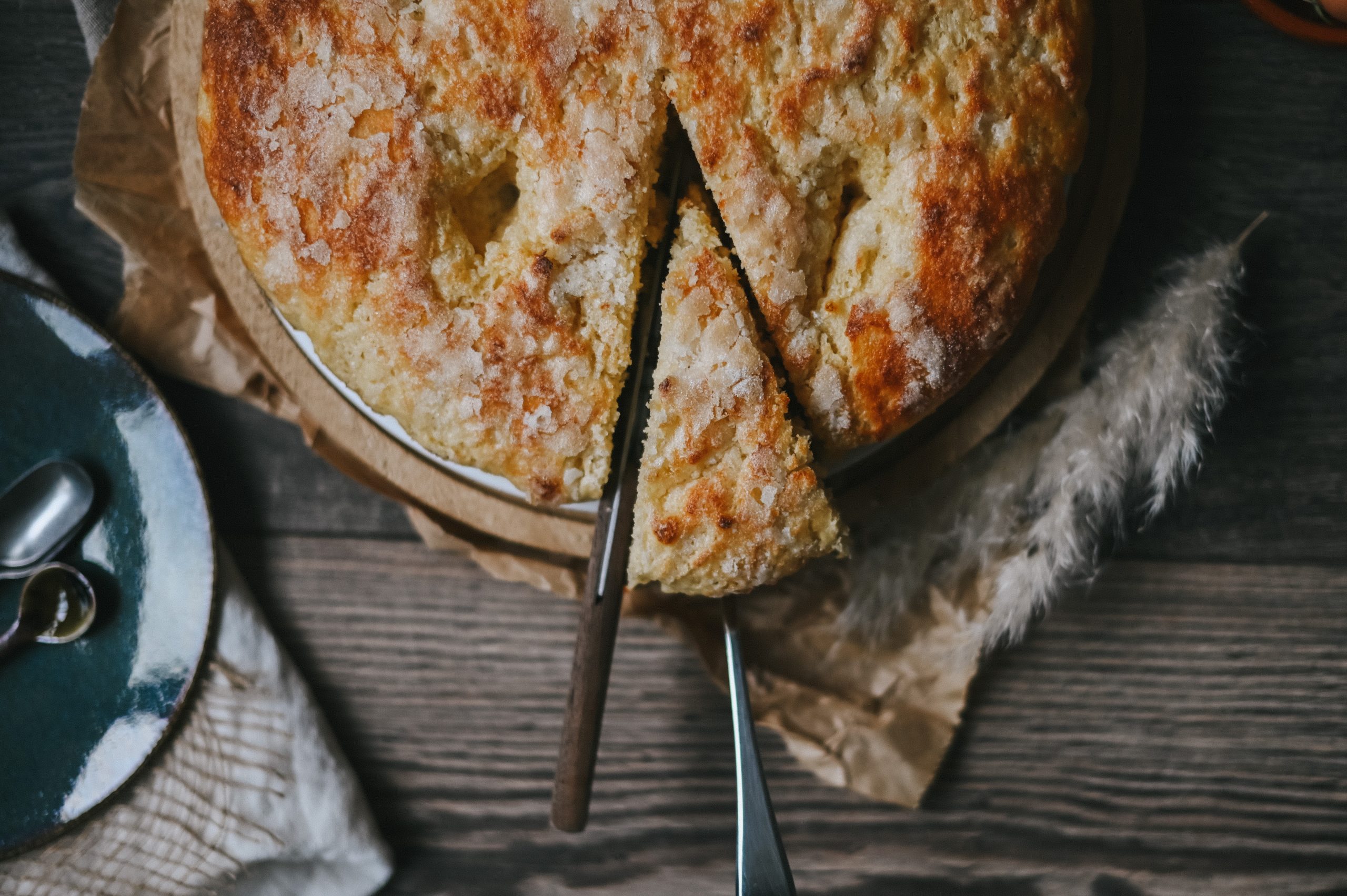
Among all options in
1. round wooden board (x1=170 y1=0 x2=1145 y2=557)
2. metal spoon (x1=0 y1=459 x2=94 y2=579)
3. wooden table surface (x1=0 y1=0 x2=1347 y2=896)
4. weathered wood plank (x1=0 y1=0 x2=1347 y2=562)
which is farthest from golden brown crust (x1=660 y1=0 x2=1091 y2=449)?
metal spoon (x1=0 y1=459 x2=94 y2=579)

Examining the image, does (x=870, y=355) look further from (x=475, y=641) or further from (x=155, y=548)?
(x=155, y=548)

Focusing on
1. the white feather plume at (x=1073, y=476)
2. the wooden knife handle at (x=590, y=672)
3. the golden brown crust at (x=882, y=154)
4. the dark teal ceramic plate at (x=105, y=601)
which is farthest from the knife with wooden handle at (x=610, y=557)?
the dark teal ceramic plate at (x=105, y=601)

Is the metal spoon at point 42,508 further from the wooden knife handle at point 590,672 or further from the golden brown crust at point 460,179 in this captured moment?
the wooden knife handle at point 590,672

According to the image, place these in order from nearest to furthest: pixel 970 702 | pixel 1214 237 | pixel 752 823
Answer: pixel 752 823
pixel 1214 237
pixel 970 702

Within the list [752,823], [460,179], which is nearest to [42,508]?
[460,179]

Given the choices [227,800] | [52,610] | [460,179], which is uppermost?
[460,179]

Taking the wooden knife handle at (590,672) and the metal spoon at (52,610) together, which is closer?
the wooden knife handle at (590,672)

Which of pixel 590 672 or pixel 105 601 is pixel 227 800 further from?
pixel 590 672

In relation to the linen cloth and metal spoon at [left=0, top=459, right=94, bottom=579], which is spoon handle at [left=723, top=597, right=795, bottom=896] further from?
metal spoon at [left=0, top=459, right=94, bottom=579]
